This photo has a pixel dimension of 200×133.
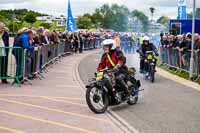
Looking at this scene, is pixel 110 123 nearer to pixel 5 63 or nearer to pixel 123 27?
pixel 5 63

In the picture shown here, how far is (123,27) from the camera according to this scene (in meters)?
49.2

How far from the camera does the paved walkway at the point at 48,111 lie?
9.41 meters

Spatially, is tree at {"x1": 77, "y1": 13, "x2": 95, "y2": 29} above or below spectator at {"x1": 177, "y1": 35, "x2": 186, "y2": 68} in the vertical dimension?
above

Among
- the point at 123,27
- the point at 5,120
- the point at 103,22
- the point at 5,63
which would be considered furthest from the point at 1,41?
the point at 103,22

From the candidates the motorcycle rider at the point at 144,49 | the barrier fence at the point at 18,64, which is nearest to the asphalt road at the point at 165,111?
the motorcycle rider at the point at 144,49

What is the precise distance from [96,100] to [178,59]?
36.2ft

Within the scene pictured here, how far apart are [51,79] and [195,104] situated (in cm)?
704

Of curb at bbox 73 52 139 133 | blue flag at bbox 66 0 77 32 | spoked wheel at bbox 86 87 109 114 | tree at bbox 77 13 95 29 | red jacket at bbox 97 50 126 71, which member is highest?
tree at bbox 77 13 95 29

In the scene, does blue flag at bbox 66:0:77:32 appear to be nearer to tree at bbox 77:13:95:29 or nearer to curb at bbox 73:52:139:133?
curb at bbox 73:52:139:133

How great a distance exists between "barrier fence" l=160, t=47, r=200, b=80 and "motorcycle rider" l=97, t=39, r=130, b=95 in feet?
22.5

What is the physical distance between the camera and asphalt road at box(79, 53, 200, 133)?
964cm

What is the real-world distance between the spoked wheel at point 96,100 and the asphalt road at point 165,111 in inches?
14.8

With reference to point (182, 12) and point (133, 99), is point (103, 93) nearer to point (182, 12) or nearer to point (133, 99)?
point (133, 99)

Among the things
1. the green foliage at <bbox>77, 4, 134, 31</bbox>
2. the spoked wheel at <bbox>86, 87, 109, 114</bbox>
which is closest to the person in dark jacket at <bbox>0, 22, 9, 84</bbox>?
the spoked wheel at <bbox>86, 87, 109, 114</bbox>
